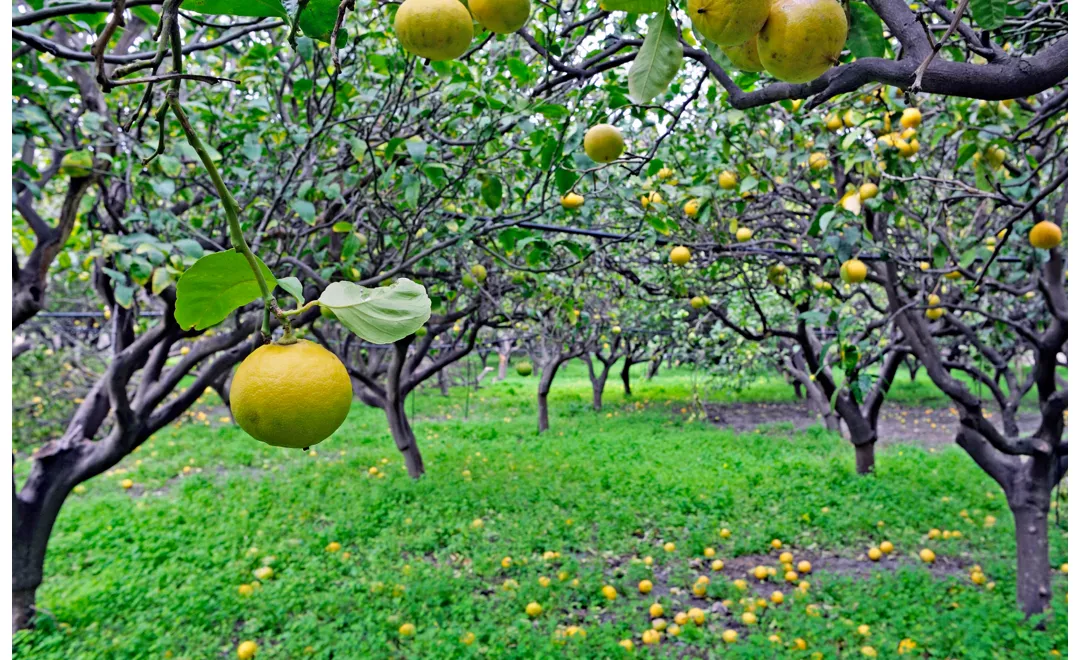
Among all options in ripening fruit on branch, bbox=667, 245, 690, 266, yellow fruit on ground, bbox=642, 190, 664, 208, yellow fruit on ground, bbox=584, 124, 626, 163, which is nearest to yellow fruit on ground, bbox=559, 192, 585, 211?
yellow fruit on ground, bbox=642, 190, 664, 208

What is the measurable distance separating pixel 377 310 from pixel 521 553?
15.2ft

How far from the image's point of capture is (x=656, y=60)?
2.31 ft

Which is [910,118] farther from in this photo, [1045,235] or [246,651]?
[246,651]

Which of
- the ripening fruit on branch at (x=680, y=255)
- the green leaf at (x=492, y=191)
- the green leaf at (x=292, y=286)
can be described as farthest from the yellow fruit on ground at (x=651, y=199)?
the green leaf at (x=292, y=286)

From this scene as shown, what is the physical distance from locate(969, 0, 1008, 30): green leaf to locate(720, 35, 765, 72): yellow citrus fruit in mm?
296

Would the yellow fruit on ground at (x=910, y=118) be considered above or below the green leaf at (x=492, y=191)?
above

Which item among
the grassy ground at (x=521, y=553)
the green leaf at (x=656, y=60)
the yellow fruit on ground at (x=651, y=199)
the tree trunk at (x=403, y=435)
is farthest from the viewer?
the tree trunk at (x=403, y=435)

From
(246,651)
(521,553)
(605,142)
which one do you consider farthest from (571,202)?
(521,553)

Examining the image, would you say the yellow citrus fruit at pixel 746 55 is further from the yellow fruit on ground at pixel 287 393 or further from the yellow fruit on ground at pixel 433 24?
the yellow fruit on ground at pixel 287 393

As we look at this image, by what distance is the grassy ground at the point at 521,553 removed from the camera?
356cm

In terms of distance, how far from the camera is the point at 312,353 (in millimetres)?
545

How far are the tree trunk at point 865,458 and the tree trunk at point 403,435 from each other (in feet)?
14.8

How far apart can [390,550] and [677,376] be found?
44.6ft

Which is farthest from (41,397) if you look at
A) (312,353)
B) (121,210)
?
(312,353)
